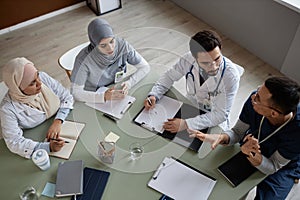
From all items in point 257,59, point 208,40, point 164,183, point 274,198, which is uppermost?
point 208,40

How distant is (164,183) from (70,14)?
2772mm

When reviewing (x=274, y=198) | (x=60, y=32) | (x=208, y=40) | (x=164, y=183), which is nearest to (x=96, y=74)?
(x=208, y=40)

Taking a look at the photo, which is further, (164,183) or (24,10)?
(24,10)

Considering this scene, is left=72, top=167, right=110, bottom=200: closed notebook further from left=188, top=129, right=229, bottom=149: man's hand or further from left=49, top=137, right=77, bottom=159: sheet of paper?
left=188, top=129, right=229, bottom=149: man's hand

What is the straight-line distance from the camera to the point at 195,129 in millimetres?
1416

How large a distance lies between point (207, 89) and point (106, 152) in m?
0.64

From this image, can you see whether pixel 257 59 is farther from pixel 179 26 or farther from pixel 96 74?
pixel 96 74

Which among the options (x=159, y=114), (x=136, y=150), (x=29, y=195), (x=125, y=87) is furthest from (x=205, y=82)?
(x=29, y=195)

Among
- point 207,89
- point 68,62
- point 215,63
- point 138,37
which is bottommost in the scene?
point 138,37

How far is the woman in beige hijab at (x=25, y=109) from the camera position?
4.39 ft

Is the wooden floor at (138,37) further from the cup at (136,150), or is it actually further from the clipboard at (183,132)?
the cup at (136,150)

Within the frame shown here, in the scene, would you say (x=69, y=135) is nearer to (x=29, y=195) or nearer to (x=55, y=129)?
(x=55, y=129)

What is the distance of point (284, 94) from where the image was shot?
3.97 feet

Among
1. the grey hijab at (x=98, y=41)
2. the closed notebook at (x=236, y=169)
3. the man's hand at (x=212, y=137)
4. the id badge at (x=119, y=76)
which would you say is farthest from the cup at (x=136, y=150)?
the grey hijab at (x=98, y=41)
